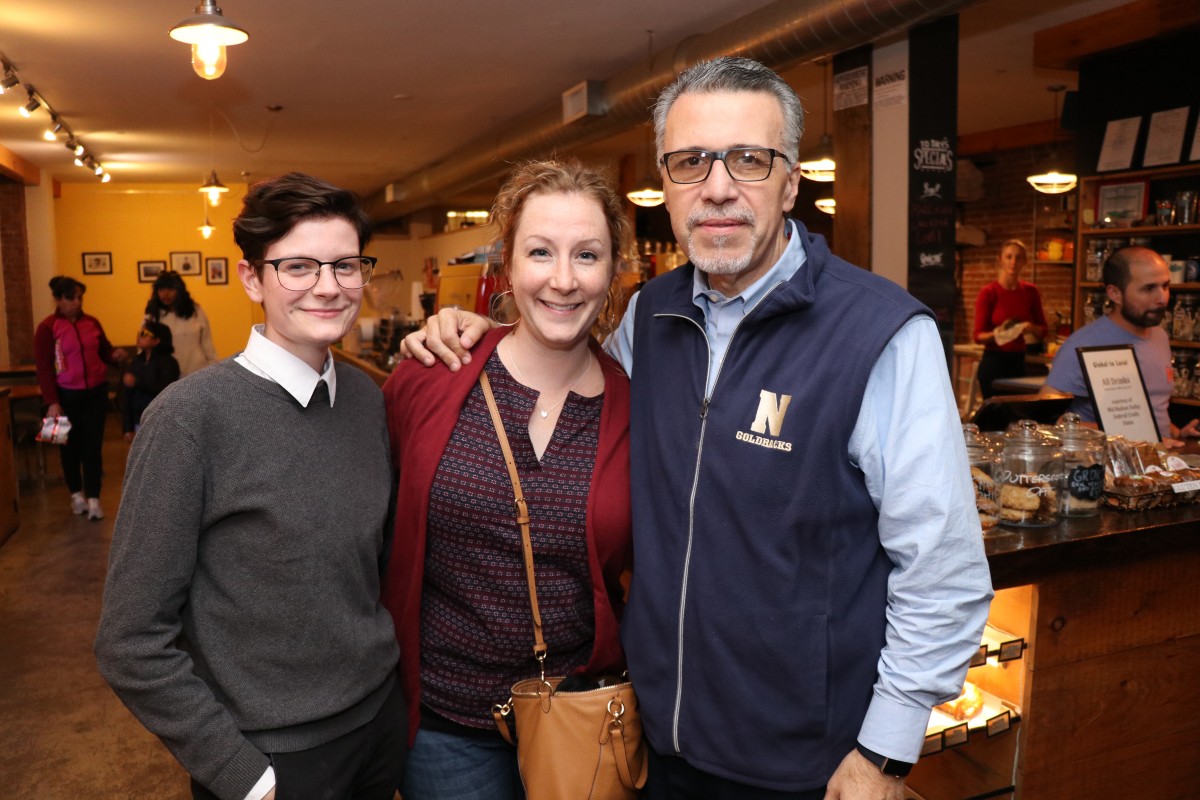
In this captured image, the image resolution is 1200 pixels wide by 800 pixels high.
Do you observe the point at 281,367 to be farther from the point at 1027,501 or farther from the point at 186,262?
the point at 186,262

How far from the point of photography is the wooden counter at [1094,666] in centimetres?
230

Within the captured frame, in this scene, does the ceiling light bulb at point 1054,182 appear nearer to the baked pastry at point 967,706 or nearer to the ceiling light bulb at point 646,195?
the ceiling light bulb at point 646,195

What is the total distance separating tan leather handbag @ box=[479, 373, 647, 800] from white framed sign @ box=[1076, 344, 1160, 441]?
2.21 meters

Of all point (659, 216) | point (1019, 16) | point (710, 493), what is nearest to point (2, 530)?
point (710, 493)

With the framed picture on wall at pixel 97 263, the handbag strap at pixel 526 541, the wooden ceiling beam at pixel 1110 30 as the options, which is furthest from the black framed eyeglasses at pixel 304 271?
the framed picture on wall at pixel 97 263

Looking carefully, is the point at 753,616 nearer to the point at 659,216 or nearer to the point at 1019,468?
the point at 1019,468

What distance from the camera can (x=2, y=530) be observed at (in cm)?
638

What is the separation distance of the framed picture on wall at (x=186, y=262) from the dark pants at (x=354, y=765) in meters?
16.3

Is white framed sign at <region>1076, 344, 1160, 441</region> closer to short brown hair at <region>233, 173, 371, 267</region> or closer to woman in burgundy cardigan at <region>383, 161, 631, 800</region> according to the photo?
woman in burgundy cardigan at <region>383, 161, 631, 800</region>

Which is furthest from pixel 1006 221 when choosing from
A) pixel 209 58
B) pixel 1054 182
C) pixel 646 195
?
pixel 209 58

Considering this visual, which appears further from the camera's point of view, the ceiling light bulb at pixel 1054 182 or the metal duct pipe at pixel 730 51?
the ceiling light bulb at pixel 1054 182

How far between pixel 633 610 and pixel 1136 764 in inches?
69.9

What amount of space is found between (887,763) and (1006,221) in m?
10.4

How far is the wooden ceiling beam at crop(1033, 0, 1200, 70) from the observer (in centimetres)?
553
